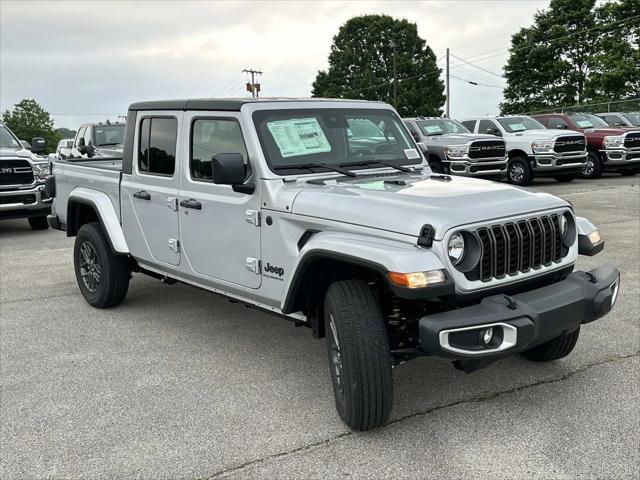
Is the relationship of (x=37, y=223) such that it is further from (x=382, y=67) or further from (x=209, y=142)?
(x=382, y=67)

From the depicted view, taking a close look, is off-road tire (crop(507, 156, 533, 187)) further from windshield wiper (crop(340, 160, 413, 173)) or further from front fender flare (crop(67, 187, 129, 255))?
front fender flare (crop(67, 187, 129, 255))

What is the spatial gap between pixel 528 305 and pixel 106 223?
12.5 ft

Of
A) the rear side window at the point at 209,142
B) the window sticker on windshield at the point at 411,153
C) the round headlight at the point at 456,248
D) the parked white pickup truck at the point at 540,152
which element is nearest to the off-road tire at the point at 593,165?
the parked white pickup truck at the point at 540,152

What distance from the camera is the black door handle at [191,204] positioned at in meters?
4.59

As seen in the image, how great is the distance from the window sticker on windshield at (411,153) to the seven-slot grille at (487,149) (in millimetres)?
11031

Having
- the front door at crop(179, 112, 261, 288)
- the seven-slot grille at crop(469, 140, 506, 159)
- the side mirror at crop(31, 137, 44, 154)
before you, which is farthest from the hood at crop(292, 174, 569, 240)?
the seven-slot grille at crop(469, 140, 506, 159)

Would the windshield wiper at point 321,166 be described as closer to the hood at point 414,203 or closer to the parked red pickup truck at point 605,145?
the hood at point 414,203

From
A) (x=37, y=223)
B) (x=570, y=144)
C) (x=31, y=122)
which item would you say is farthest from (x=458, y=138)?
(x=31, y=122)

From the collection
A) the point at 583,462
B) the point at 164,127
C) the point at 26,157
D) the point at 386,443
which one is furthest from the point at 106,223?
the point at 26,157

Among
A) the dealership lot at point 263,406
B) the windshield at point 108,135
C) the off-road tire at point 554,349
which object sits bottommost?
the dealership lot at point 263,406

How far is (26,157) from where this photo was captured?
11.0m

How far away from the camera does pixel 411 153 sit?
484 centimetres

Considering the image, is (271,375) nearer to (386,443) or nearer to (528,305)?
(386,443)

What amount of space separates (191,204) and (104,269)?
61.4 inches
